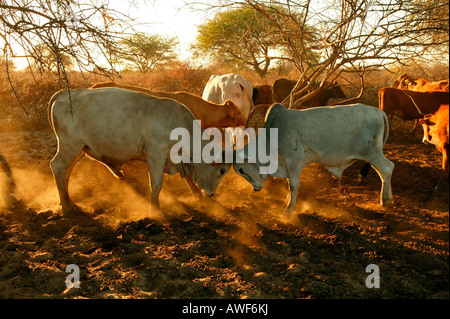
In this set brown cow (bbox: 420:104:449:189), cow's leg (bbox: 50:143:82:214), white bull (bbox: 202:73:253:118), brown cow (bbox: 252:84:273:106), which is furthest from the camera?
brown cow (bbox: 252:84:273:106)

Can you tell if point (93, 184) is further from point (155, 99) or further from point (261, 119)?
point (261, 119)

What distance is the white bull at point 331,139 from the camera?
451 cm

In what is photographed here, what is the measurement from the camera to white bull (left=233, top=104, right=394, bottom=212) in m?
4.51

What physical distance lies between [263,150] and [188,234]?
1.56 metres

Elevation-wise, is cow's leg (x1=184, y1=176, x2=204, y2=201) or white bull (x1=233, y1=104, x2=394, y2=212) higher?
white bull (x1=233, y1=104, x2=394, y2=212)

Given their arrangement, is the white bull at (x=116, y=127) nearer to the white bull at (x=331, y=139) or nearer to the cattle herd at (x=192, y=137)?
the cattle herd at (x=192, y=137)

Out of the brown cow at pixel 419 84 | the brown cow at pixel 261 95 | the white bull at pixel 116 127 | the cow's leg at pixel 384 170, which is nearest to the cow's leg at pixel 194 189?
the white bull at pixel 116 127

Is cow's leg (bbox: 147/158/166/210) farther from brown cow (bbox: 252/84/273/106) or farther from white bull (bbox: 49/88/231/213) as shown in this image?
→ brown cow (bbox: 252/84/273/106)

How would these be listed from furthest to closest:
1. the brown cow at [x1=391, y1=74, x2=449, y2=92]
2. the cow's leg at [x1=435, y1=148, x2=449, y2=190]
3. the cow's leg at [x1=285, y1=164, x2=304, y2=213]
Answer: the brown cow at [x1=391, y1=74, x2=449, y2=92] < the cow's leg at [x1=435, y1=148, x2=449, y2=190] < the cow's leg at [x1=285, y1=164, x2=304, y2=213]

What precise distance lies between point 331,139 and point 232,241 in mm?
1946

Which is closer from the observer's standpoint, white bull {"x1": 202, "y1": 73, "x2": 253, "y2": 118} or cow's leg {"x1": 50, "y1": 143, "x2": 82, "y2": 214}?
cow's leg {"x1": 50, "y1": 143, "x2": 82, "y2": 214}

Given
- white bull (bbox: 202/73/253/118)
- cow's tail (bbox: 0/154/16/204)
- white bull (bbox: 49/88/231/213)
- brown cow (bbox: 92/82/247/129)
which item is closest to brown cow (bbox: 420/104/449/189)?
brown cow (bbox: 92/82/247/129)

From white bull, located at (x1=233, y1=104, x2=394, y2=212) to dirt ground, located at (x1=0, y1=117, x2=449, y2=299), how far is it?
0.62m

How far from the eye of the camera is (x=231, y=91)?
8016 mm
